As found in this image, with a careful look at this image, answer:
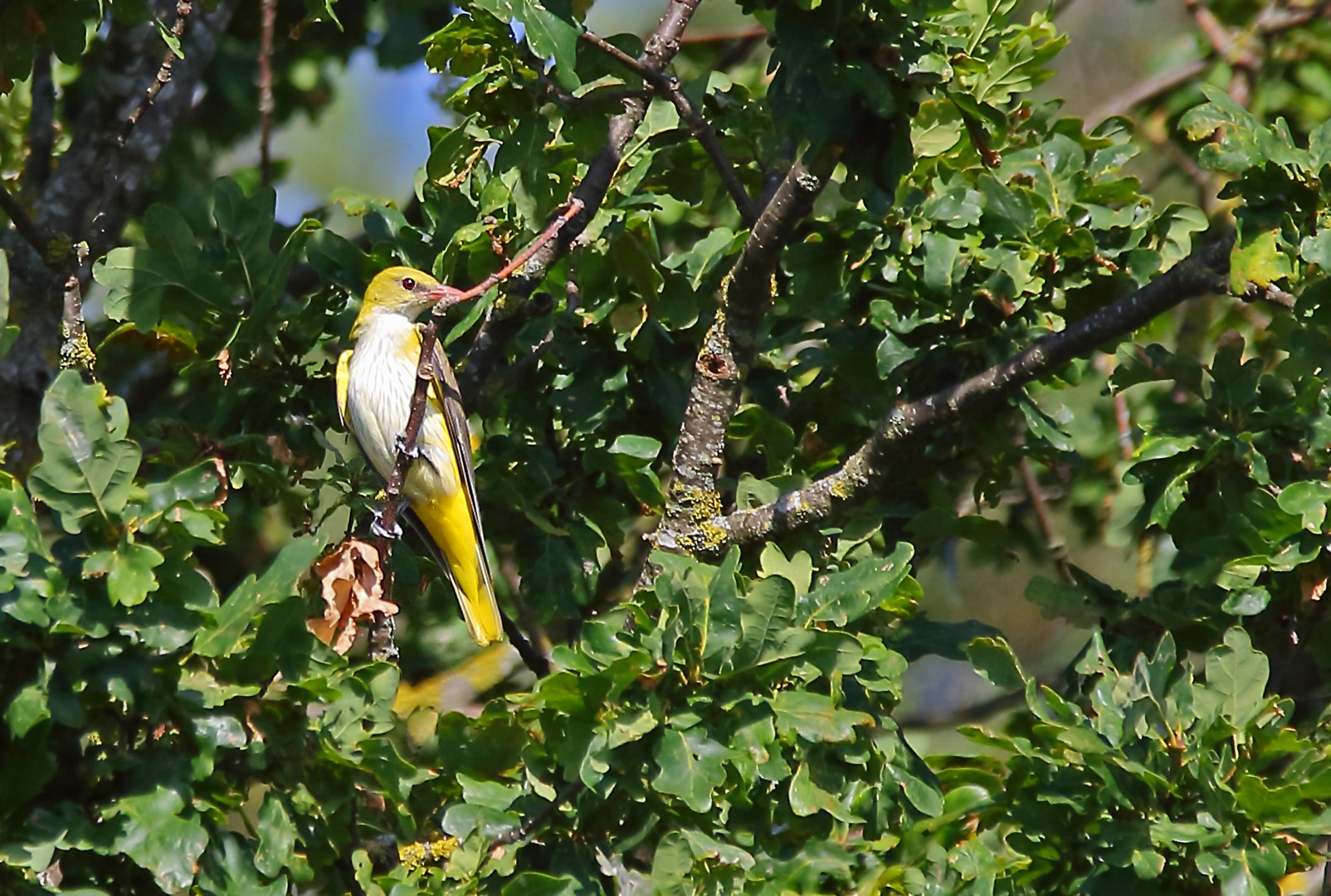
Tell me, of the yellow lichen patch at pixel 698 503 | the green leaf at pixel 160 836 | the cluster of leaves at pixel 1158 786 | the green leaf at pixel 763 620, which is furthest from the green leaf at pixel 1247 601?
the green leaf at pixel 160 836

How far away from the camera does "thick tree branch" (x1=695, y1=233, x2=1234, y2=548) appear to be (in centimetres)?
359

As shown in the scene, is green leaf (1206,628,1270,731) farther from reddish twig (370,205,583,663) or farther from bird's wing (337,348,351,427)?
bird's wing (337,348,351,427)

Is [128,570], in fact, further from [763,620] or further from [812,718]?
[812,718]

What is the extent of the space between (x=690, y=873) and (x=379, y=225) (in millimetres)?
2166

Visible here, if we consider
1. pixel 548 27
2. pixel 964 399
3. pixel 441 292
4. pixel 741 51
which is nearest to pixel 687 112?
pixel 548 27

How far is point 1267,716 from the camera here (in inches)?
123

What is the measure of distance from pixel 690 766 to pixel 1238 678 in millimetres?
1242

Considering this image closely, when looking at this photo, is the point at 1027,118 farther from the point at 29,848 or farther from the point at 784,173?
the point at 29,848

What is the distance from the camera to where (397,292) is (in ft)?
14.7

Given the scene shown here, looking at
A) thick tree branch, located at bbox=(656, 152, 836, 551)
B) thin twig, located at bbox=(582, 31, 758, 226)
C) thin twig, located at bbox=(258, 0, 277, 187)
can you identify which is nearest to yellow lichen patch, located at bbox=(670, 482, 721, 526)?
thick tree branch, located at bbox=(656, 152, 836, 551)

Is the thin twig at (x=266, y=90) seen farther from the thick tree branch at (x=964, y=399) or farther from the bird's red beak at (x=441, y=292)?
the thick tree branch at (x=964, y=399)

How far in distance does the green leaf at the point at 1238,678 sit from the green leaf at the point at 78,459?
7.69ft

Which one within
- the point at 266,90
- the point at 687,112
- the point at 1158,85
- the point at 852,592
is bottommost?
the point at 852,592

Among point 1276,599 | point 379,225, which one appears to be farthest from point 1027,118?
point 379,225
